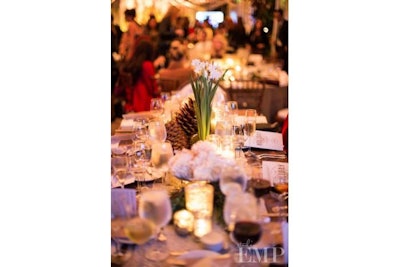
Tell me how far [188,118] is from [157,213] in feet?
1.10

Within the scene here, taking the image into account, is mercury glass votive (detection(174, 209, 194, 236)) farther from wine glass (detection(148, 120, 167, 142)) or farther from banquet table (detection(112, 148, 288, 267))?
wine glass (detection(148, 120, 167, 142))

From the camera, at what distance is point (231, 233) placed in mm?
2242

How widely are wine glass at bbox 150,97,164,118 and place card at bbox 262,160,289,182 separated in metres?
0.39

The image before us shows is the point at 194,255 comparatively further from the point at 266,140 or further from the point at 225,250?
the point at 266,140

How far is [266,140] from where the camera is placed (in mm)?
Result: 2340

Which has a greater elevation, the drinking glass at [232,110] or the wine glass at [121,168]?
the drinking glass at [232,110]

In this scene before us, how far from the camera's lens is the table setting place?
2234mm

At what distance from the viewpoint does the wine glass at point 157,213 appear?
2.23m

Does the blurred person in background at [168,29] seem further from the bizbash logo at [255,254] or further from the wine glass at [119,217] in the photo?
the bizbash logo at [255,254]

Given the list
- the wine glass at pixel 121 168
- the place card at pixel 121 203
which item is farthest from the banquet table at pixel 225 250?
the wine glass at pixel 121 168

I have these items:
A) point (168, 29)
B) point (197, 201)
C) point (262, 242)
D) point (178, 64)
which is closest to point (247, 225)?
point (262, 242)

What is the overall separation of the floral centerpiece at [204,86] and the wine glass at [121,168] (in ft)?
0.88
